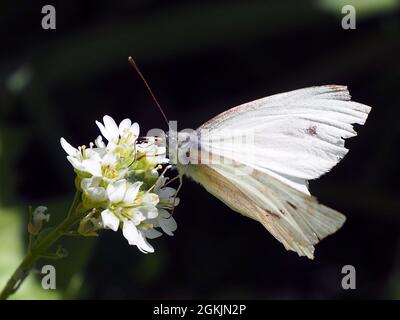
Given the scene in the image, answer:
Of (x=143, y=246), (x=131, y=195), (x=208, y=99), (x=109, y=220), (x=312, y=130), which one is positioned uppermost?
(x=208, y=99)

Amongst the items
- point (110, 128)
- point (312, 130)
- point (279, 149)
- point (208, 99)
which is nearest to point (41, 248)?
point (110, 128)

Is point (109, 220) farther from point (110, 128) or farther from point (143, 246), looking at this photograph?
point (110, 128)

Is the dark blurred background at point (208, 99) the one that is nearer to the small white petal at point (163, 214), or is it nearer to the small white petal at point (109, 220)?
the small white petal at point (163, 214)

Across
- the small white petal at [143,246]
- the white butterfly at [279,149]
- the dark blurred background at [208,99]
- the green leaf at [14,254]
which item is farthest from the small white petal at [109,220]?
the dark blurred background at [208,99]

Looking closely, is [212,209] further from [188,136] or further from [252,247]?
[188,136]

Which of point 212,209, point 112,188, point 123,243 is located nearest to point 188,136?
point 112,188

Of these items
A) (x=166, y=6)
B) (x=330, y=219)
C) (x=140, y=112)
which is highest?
(x=166, y=6)

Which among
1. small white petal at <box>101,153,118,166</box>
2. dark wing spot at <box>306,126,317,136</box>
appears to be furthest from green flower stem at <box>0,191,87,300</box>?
dark wing spot at <box>306,126,317,136</box>
